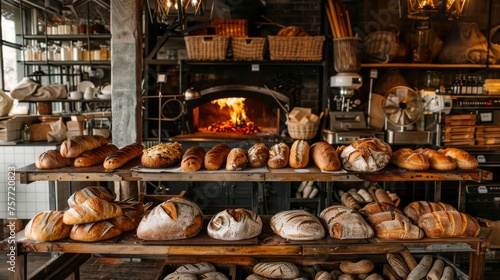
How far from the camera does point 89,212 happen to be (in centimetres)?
230

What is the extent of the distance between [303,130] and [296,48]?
103 cm

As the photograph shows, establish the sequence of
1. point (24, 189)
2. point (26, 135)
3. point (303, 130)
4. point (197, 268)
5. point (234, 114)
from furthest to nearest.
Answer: point (234, 114)
point (303, 130)
point (26, 135)
point (24, 189)
point (197, 268)

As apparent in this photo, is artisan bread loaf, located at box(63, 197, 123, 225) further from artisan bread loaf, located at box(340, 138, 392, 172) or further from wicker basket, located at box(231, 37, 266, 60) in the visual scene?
wicker basket, located at box(231, 37, 266, 60)

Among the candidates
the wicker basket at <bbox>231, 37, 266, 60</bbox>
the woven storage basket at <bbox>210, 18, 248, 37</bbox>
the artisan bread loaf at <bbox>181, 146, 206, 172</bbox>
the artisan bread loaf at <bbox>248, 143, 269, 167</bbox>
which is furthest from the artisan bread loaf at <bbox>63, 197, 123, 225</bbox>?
the woven storage basket at <bbox>210, 18, 248, 37</bbox>

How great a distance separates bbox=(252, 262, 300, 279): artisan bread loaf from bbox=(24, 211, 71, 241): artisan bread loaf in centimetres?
119

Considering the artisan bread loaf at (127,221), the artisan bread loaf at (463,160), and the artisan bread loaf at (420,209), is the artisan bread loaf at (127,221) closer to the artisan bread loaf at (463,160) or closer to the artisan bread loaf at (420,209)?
the artisan bread loaf at (420,209)

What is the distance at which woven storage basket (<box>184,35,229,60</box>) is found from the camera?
5.19 meters

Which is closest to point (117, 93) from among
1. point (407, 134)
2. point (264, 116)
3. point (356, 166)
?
point (356, 166)

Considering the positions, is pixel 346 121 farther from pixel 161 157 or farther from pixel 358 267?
pixel 161 157

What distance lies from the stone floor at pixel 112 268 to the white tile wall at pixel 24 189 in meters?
0.52

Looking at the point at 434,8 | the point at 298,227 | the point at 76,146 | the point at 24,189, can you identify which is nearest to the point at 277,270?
the point at 298,227

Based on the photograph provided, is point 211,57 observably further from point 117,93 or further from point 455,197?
point 455,197

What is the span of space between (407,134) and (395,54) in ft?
3.66

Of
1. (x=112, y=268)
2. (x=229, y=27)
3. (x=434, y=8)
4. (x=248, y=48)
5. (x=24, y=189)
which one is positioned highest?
(x=229, y=27)
